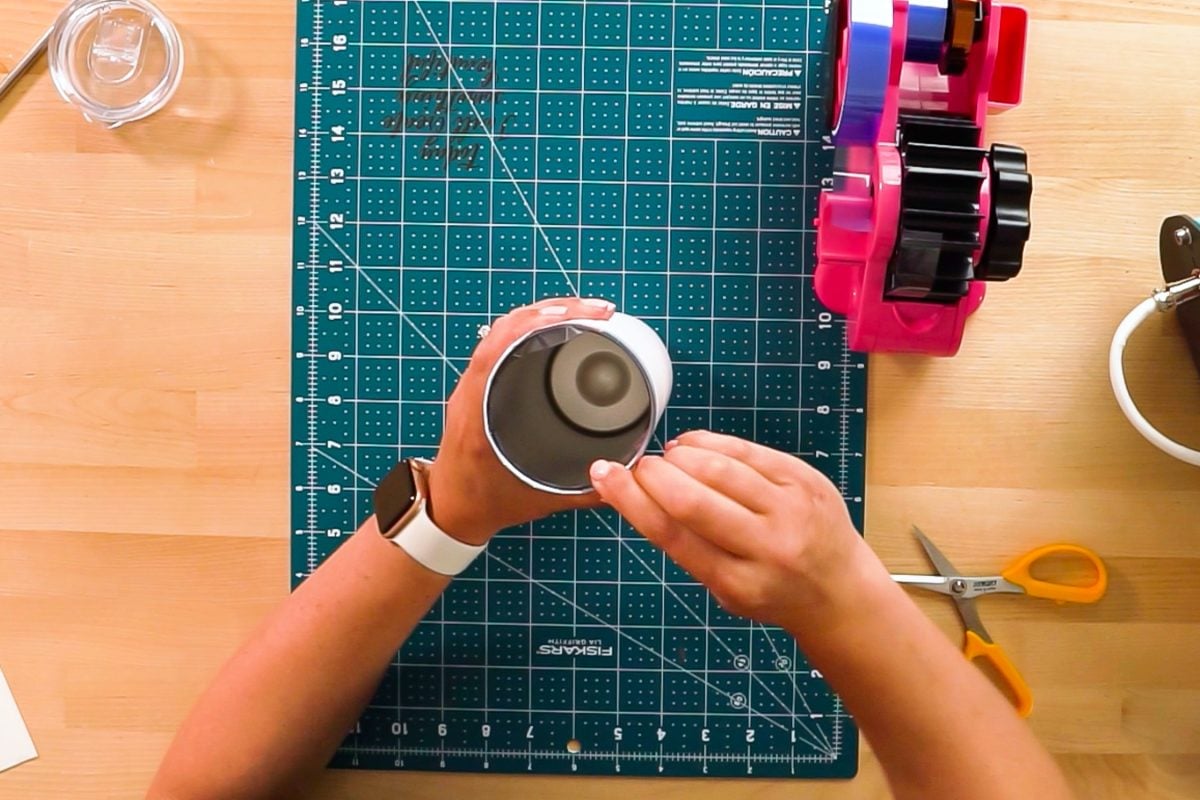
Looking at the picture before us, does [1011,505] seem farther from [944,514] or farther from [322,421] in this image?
[322,421]

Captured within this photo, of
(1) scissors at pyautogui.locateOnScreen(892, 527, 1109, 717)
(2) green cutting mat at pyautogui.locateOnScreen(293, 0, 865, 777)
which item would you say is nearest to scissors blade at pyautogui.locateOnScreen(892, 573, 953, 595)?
(1) scissors at pyautogui.locateOnScreen(892, 527, 1109, 717)

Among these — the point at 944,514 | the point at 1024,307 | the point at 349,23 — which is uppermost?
the point at 349,23

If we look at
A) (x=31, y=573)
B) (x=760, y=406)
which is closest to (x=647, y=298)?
(x=760, y=406)

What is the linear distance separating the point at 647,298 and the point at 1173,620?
0.53 metres

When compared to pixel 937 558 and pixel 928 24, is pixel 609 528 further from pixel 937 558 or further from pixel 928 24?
pixel 928 24

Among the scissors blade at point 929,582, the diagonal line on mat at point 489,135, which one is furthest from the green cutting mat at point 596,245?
the scissors blade at point 929,582

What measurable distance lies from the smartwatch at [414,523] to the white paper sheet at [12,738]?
0.41 m

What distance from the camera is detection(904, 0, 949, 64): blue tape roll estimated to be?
0.70m

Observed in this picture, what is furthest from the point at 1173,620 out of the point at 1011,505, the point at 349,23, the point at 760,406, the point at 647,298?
the point at 349,23

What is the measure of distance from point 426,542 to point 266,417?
0.23 m

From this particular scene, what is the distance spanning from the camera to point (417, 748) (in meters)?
0.83

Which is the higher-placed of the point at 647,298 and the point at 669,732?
the point at 647,298

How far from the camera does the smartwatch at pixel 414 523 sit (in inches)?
27.0

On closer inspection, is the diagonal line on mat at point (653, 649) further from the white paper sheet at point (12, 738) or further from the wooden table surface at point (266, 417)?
the white paper sheet at point (12, 738)
